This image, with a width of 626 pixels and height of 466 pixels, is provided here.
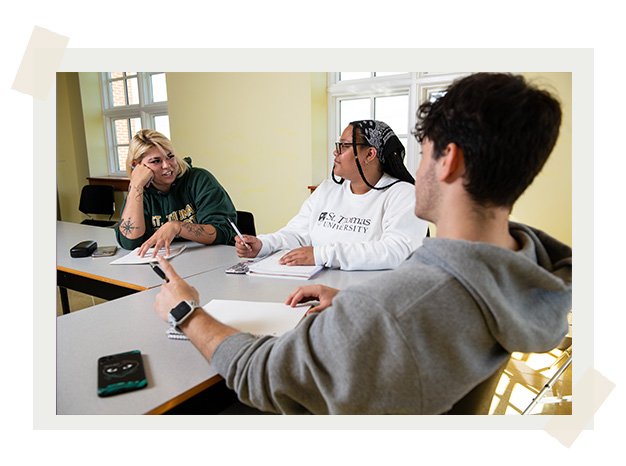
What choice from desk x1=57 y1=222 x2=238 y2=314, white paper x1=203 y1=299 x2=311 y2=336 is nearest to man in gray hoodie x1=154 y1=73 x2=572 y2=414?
white paper x1=203 y1=299 x2=311 y2=336

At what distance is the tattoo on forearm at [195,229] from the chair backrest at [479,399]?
1.46 m

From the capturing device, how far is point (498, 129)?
59cm

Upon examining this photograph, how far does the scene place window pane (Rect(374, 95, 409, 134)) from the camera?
8.85 ft

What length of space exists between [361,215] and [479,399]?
42.4 inches

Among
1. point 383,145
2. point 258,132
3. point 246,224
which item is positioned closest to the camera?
point 383,145

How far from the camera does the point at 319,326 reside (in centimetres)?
63

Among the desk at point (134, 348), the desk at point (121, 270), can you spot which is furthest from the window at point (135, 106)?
the desk at point (134, 348)

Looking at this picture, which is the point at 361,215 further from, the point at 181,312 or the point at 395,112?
the point at 395,112

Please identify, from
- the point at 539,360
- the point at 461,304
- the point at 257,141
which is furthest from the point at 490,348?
the point at 257,141

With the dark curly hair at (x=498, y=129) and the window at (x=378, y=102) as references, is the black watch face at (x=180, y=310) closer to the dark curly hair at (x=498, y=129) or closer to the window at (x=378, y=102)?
the dark curly hair at (x=498, y=129)

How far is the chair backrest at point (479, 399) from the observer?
661mm

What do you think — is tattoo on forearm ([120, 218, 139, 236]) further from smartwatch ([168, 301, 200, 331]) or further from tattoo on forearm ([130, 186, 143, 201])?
→ smartwatch ([168, 301, 200, 331])

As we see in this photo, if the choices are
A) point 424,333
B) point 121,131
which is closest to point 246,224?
point 424,333
